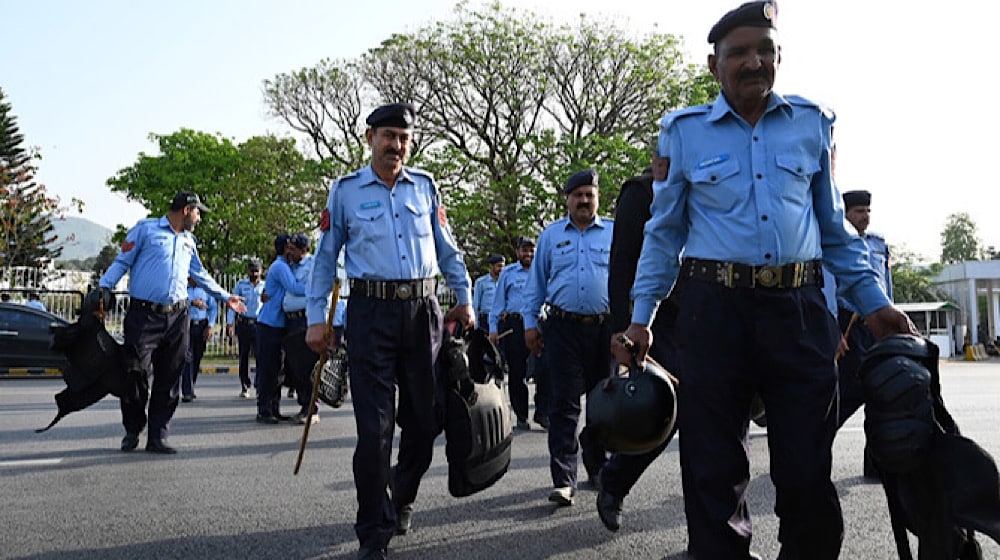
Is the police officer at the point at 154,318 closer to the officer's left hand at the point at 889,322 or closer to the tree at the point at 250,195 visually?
the officer's left hand at the point at 889,322

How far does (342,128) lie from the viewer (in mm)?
32688

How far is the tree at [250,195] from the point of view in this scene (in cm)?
3091

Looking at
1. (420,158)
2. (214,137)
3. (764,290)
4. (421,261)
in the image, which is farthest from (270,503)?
(214,137)

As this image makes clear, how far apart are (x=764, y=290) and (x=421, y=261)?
2.04m

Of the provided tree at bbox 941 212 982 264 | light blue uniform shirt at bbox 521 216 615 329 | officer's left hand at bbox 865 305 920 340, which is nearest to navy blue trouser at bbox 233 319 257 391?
light blue uniform shirt at bbox 521 216 615 329

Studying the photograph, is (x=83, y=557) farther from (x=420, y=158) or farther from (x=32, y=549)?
(x=420, y=158)

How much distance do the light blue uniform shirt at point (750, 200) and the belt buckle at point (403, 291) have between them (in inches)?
57.4

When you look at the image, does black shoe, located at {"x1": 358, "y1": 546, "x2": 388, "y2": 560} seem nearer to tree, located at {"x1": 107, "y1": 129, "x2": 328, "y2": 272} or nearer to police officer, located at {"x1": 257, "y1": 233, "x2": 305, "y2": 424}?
police officer, located at {"x1": 257, "y1": 233, "x2": 305, "y2": 424}

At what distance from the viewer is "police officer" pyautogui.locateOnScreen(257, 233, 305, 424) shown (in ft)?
32.6

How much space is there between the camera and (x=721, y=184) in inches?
129

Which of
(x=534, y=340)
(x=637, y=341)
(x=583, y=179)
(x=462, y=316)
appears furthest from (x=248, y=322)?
(x=637, y=341)

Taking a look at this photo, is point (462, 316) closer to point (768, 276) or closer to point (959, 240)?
point (768, 276)

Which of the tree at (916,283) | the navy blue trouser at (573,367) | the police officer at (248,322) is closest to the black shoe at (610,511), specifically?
the navy blue trouser at (573,367)

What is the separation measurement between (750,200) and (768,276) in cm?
29
